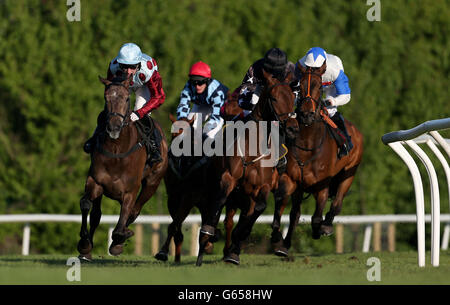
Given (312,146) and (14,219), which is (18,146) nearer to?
(14,219)

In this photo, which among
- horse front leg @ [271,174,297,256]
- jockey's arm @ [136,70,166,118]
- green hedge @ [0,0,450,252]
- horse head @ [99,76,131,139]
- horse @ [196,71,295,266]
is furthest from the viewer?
green hedge @ [0,0,450,252]

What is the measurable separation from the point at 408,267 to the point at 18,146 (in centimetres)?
757

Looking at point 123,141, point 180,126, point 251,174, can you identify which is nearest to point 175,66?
point 180,126

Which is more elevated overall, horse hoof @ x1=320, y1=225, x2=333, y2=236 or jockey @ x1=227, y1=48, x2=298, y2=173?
jockey @ x1=227, y1=48, x2=298, y2=173

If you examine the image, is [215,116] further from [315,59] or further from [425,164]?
[425,164]

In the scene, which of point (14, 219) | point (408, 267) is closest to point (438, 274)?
point (408, 267)

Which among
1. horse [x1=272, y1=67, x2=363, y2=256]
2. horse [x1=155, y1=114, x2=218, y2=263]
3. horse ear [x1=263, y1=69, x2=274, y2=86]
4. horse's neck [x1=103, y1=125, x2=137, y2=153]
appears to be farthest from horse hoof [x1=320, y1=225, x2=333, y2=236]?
horse's neck [x1=103, y1=125, x2=137, y2=153]

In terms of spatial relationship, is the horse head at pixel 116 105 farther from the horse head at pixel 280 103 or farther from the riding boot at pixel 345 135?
the riding boot at pixel 345 135

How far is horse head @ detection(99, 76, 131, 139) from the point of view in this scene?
8.23m

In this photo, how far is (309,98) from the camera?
895cm

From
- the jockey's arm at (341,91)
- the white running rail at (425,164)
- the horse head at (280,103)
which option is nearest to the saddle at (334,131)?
the jockey's arm at (341,91)

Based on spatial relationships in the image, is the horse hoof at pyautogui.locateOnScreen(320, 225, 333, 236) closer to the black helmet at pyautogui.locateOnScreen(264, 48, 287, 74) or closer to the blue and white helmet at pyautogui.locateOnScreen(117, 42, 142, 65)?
the black helmet at pyautogui.locateOnScreen(264, 48, 287, 74)

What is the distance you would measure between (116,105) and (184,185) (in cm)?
180

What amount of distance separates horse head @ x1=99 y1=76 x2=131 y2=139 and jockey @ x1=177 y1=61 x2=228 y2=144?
120 cm
